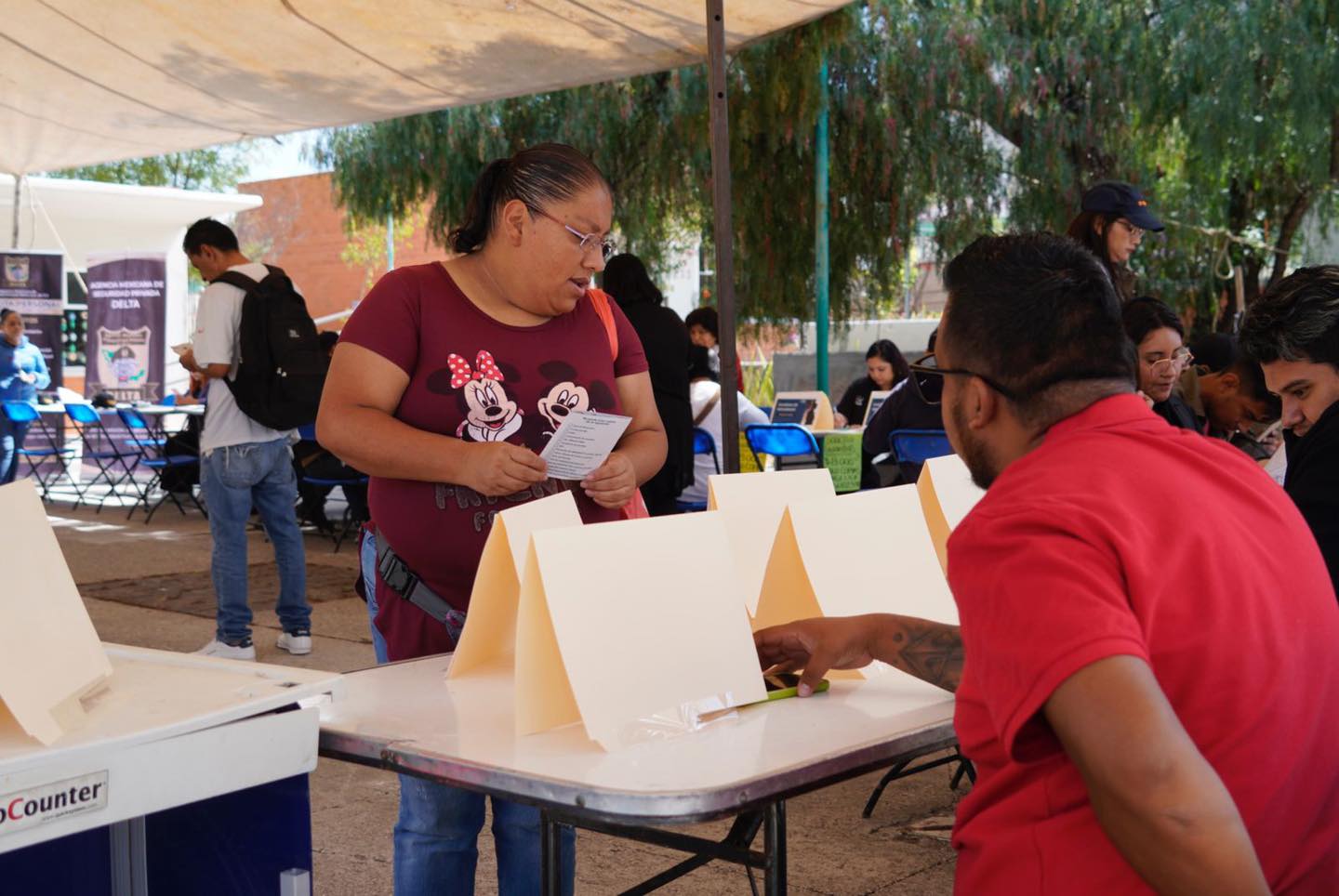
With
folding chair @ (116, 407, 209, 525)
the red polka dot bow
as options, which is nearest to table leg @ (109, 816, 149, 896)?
the red polka dot bow

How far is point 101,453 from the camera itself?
13.3 meters

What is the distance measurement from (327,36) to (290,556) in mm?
2199

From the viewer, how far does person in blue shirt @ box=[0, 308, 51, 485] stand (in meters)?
11.3

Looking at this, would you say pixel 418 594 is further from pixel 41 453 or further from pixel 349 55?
pixel 41 453

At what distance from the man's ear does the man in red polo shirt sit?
112cm

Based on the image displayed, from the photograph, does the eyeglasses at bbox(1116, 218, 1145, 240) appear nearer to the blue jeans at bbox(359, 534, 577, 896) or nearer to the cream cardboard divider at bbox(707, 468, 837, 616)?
the cream cardboard divider at bbox(707, 468, 837, 616)

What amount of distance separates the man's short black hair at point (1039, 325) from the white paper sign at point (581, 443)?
3.26ft

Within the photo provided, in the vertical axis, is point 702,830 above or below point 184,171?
below

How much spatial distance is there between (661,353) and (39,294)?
9.88m

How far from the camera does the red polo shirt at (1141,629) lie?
1217mm

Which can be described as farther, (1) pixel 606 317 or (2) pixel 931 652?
(1) pixel 606 317

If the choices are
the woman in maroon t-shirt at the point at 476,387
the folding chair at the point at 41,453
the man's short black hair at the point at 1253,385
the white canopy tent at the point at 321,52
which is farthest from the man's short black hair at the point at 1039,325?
the folding chair at the point at 41,453

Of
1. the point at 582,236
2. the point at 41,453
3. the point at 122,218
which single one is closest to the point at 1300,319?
the point at 582,236

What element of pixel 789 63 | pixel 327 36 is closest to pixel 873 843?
pixel 327 36
